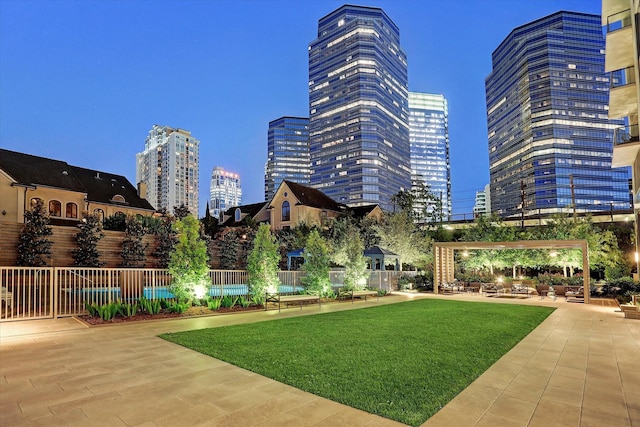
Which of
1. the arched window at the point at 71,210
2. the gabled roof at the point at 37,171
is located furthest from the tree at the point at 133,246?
the arched window at the point at 71,210

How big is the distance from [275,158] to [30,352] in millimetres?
166674

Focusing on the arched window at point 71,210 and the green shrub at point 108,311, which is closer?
the green shrub at point 108,311

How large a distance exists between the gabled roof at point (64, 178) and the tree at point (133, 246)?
12.9 metres

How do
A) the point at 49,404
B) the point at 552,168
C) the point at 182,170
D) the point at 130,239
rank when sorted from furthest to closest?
the point at 182,170, the point at 552,168, the point at 130,239, the point at 49,404

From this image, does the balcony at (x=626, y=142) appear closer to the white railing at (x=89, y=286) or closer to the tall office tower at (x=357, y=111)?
the white railing at (x=89, y=286)

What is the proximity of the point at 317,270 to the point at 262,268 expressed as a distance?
305cm

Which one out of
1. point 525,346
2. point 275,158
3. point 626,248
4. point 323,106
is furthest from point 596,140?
point 525,346

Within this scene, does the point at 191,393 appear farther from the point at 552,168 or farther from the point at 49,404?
the point at 552,168

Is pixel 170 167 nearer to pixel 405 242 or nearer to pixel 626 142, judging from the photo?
pixel 405 242

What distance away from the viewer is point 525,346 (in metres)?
7.88

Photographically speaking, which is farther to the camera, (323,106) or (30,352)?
(323,106)

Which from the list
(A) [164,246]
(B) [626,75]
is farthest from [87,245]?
(B) [626,75]

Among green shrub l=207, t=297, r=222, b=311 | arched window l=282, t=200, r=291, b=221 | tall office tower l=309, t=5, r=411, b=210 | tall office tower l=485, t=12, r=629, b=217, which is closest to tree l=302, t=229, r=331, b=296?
green shrub l=207, t=297, r=222, b=311

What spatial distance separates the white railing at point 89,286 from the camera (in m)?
10.1
